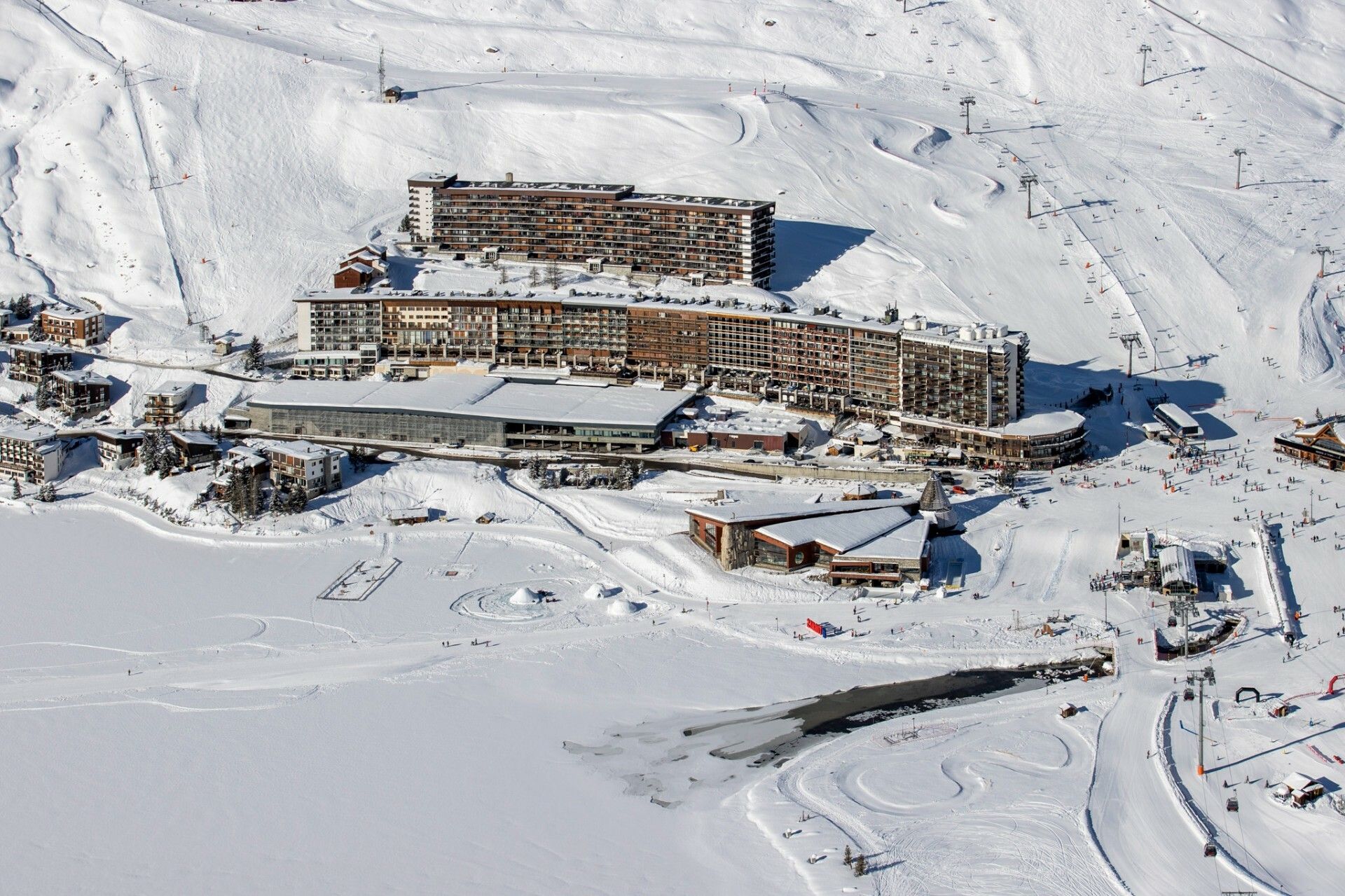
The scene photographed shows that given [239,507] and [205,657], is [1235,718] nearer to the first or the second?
[205,657]

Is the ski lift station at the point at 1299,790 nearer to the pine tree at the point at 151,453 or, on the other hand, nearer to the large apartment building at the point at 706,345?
the large apartment building at the point at 706,345

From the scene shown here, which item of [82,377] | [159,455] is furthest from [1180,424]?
Result: [82,377]

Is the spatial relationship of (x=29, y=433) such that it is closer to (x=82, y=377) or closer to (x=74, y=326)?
(x=82, y=377)

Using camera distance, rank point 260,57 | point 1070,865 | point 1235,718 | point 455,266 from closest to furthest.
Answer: point 1070,865 < point 1235,718 < point 455,266 < point 260,57

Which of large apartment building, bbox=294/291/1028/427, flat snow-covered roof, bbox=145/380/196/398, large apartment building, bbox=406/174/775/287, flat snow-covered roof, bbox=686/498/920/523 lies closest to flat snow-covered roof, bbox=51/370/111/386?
flat snow-covered roof, bbox=145/380/196/398

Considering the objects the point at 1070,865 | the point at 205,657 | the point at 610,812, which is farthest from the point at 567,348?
the point at 1070,865

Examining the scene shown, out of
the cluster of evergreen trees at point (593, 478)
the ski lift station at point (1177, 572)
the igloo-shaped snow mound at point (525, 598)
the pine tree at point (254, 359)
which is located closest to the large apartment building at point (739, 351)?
the pine tree at point (254, 359)
